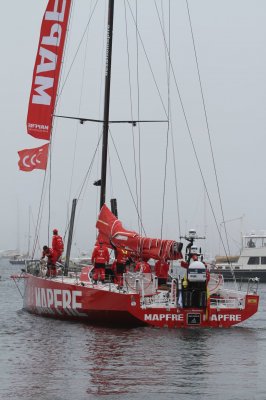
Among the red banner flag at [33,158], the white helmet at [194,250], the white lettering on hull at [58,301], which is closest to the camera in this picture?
the white helmet at [194,250]

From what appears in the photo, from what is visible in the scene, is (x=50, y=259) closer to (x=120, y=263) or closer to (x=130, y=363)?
(x=120, y=263)

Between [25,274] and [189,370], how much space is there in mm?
14996

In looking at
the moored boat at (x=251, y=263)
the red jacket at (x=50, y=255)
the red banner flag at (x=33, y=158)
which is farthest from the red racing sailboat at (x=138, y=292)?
the moored boat at (x=251, y=263)

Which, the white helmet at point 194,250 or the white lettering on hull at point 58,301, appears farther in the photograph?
the white lettering on hull at point 58,301

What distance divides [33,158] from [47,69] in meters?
3.34

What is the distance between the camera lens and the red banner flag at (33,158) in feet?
105

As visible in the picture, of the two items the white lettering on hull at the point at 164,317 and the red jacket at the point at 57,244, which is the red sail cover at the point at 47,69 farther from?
the white lettering on hull at the point at 164,317

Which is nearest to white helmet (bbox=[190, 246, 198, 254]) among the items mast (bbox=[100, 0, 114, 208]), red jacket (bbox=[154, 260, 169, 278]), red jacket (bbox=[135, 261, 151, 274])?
red jacket (bbox=[135, 261, 151, 274])

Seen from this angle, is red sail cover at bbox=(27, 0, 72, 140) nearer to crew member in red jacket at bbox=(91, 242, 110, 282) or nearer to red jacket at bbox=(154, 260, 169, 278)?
crew member in red jacket at bbox=(91, 242, 110, 282)

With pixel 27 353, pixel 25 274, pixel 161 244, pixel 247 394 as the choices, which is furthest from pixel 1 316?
pixel 247 394

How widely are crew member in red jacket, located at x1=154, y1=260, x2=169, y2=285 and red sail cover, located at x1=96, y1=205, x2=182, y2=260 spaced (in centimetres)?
74

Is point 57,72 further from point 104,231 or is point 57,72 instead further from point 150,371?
point 150,371

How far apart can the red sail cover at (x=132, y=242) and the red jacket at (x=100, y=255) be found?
0.28m

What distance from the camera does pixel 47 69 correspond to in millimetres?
33062
